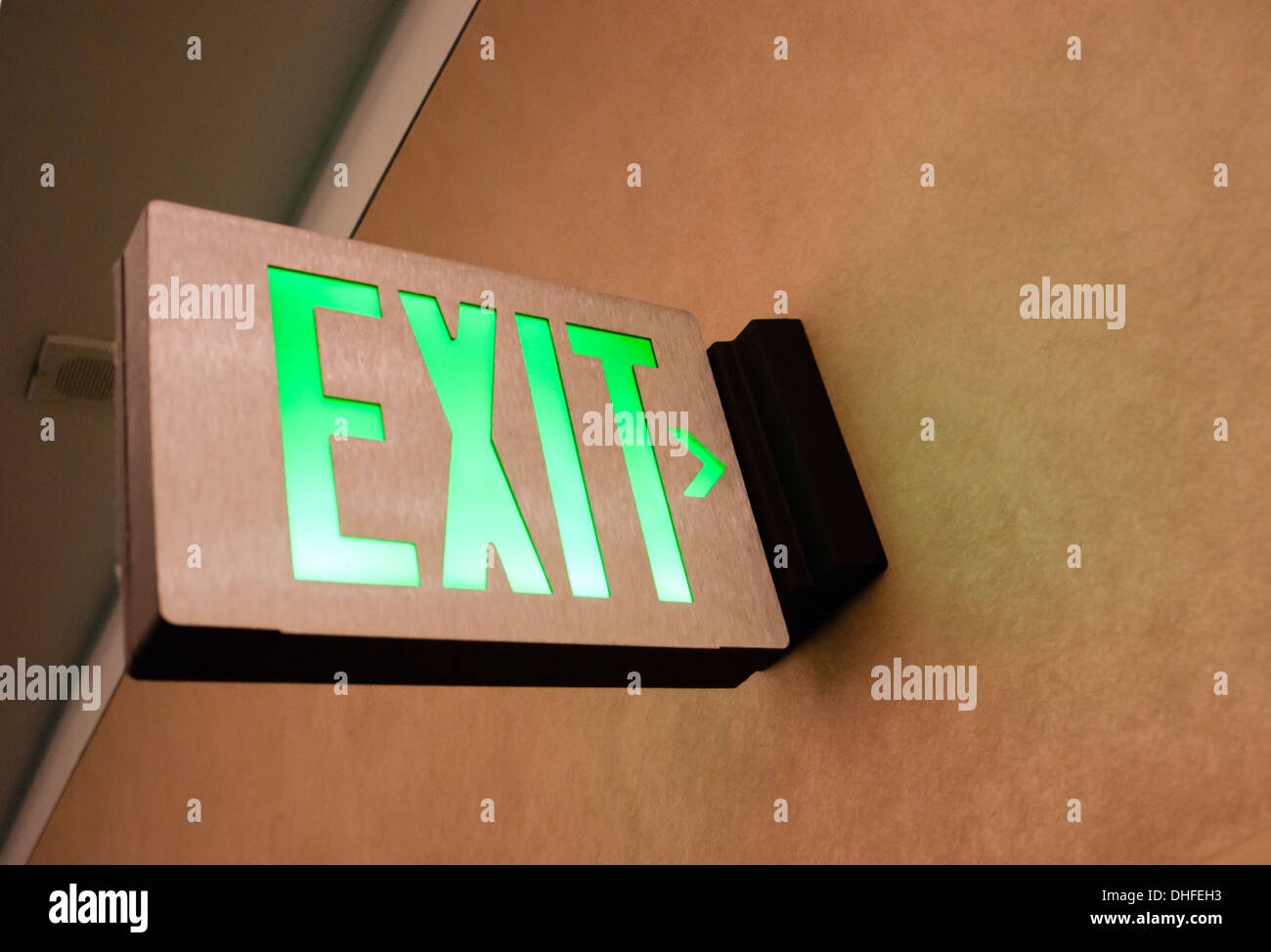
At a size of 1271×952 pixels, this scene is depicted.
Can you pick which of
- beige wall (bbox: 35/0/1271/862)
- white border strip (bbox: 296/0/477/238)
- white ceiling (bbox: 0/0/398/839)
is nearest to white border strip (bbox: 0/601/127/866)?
white ceiling (bbox: 0/0/398/839)

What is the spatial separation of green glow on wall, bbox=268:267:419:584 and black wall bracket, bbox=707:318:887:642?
48 cm

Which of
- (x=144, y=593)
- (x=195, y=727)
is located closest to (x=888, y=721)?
(x=144, y=593)

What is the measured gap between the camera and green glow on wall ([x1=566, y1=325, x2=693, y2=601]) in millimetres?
1244

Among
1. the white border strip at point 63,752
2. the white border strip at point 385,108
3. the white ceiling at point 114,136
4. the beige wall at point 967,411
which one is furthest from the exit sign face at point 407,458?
the white border strip at point 63,752

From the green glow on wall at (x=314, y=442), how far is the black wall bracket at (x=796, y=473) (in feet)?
1.58

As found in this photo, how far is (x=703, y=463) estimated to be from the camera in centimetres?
137

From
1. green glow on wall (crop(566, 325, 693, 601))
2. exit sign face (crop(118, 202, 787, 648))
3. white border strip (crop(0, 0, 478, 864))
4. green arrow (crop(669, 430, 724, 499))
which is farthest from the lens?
white border strip (crop(0, 0, 478, 864))

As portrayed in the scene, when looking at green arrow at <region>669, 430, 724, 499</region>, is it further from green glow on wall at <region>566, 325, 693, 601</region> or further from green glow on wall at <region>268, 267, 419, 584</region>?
green glow on wall at <region>268, 267, 419, 584</region>

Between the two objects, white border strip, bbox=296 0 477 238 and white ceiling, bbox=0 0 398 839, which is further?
white border strip, bbox=296 0 477 238

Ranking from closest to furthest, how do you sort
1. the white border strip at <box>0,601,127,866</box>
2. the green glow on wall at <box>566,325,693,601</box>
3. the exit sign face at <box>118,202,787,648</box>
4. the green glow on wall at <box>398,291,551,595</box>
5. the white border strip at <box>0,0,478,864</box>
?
the exit sign face at <box>118,202,787,648</box>
the green glow on wall at <box>398,291,551,595</box>
the green glow on wall at <box>566,325,693,601</box>
the white border strip at <box>0,0,478,864</box>
the white border strip at <box>0,601,127,866</box>

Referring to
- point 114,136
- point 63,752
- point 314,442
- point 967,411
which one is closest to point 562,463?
point 314,442

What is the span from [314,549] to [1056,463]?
76cm

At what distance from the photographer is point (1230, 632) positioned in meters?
1.04
